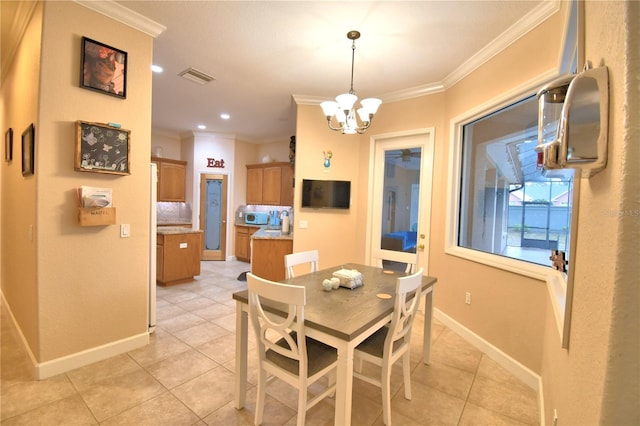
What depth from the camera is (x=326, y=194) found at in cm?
418

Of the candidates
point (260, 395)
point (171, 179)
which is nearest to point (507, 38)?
point (260, 395)

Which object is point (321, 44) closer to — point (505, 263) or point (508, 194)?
point (508, 194)

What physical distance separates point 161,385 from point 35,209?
1594 mm

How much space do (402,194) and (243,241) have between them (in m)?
4.16

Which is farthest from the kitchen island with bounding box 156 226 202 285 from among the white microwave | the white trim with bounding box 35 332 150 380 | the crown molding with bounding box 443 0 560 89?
the crown molding with bounding box 443 0 560 89

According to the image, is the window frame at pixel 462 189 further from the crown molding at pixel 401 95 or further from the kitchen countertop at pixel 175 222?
the kitchen countertop at pixel 175 222

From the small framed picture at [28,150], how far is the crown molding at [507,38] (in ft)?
12.7

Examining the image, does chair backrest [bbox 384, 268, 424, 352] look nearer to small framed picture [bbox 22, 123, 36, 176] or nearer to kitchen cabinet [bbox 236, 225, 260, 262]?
small framed picture [bbox 22, 123, 36, 176]

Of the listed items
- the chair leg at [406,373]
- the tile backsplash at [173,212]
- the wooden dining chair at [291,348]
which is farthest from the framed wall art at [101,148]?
the tile backsplash at [173,212]

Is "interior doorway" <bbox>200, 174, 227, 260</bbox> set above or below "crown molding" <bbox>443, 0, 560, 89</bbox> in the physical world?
below

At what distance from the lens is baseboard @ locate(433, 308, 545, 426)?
2.17 meters

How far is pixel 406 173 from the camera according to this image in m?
3.90

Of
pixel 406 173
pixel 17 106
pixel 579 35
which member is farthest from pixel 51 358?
pixel 406 173

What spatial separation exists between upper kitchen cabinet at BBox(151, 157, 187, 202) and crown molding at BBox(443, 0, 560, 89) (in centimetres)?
568
